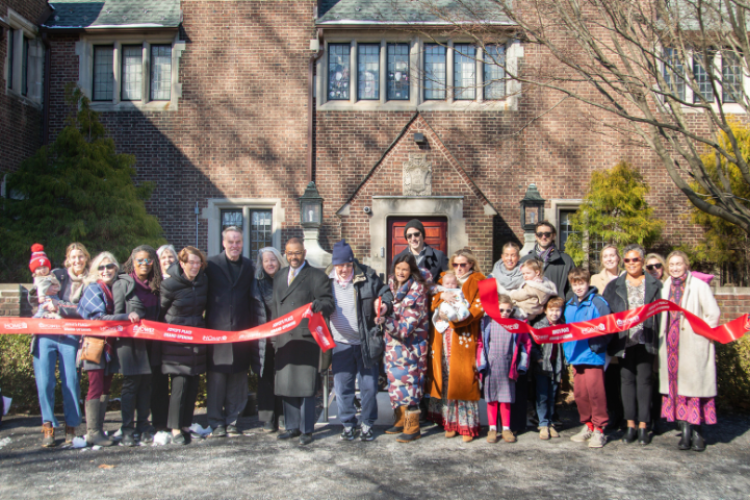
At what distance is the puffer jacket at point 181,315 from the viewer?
5152mm

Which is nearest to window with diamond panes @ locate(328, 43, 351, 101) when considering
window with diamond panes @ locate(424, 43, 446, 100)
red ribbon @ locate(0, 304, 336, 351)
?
window with diamond panes @ locate(424, 43, 446, 100)

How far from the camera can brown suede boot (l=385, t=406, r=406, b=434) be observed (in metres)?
5.40

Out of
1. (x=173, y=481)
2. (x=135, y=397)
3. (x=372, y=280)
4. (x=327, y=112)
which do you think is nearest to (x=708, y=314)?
(x=372, y=280)

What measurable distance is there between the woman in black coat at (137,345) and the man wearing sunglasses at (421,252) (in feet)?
Answer: 8.15

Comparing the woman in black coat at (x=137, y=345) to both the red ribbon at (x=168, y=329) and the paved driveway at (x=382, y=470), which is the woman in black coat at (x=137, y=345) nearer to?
the red ribbon at (x=168, y=329)

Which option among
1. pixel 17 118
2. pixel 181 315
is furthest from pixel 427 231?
pixel 17 118

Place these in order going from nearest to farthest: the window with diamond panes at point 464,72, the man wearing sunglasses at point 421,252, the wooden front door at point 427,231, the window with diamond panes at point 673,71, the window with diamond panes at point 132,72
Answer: the man wearing sunglasses at point 421,252 < the window with diamond panes at point 673,71 < the wooden front door at point 427,231 < the window with diamond panes at point 464,72 < the window with diamond panes at point 132,72

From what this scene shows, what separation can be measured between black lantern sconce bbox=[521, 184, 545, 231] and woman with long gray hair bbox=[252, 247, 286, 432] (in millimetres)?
7805

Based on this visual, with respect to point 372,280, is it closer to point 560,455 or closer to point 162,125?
point 560,455

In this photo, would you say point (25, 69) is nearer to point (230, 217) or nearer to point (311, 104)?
point (230, 217)

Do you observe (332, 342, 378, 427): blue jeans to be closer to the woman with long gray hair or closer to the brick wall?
the woman with long gray hair

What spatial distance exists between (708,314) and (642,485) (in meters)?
1.81

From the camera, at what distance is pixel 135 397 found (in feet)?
16.8

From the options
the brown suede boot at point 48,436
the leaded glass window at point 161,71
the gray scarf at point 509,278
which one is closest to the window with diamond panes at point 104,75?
the leaded glass window at point 161,71
